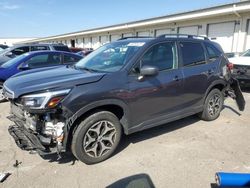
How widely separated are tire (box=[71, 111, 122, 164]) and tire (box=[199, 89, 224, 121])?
8.11 feet

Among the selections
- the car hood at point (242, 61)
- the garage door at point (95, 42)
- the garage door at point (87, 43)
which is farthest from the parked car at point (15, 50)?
the garage door at point (87, 43)

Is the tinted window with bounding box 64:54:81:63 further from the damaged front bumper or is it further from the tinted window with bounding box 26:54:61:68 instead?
the damaged front bumper

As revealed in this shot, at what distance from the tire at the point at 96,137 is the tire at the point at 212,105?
2.47m

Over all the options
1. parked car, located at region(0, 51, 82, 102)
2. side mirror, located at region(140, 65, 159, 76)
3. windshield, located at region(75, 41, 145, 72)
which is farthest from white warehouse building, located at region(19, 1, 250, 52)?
side mirror, located at region(140, 65, 159, 76)

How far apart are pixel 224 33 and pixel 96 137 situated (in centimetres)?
1418

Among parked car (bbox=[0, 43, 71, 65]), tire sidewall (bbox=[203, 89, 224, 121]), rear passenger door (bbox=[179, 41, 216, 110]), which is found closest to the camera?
rear passenger door (bbox=[179, 41, 216, 110])

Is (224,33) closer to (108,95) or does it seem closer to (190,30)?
(190,30)

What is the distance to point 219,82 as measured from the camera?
5.53m

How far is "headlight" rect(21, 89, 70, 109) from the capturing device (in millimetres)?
3262

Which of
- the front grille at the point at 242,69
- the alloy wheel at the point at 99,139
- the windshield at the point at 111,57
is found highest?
the windshield at the point at 111,57

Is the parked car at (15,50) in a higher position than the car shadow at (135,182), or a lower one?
higher

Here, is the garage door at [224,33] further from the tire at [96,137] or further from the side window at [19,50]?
the tire at [96,137]

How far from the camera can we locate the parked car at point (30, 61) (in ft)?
24.6

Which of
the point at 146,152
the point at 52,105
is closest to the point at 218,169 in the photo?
the point at 146,152
